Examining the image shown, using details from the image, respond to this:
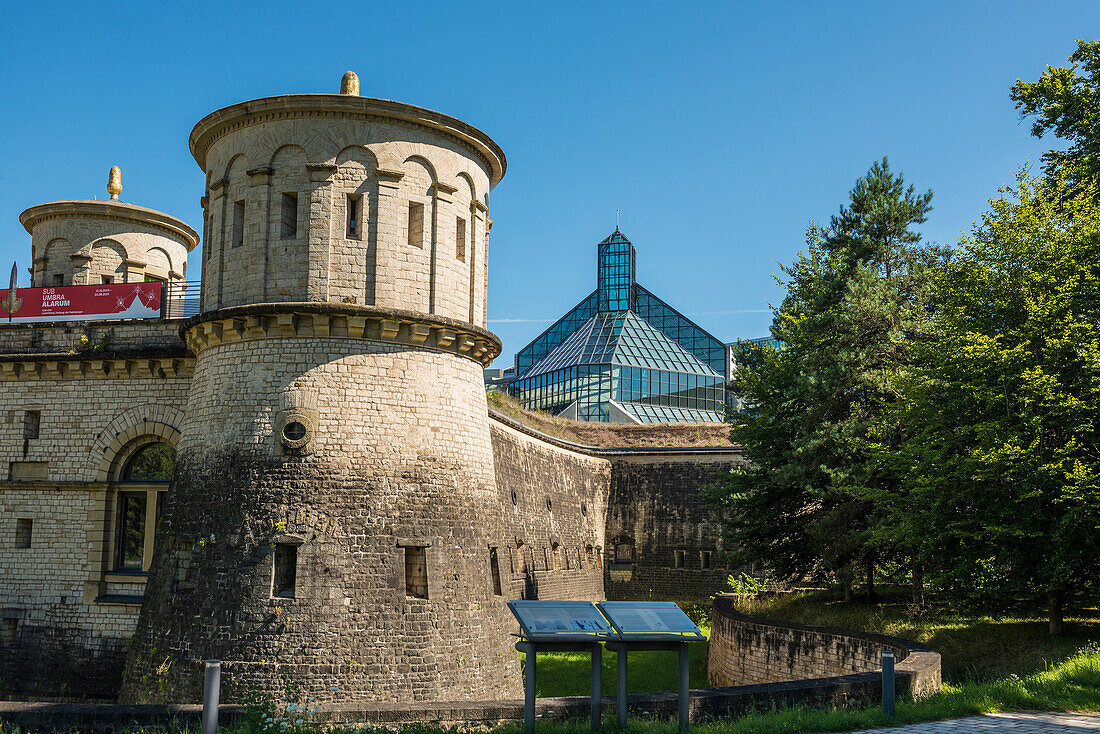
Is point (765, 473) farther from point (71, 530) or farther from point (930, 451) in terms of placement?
point (71, 530)

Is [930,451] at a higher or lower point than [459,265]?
lower

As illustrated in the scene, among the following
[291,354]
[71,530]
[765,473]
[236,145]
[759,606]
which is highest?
[236,145]

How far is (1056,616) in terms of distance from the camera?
15.2 metres

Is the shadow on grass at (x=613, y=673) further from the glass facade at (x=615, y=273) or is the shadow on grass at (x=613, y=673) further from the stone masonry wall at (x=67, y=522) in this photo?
the glass facade at (x=615, y=273)

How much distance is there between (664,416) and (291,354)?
3333cm

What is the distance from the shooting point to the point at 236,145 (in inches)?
643

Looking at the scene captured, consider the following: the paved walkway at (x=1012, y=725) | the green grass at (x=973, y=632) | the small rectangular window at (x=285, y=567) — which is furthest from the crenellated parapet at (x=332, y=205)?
the green grass at (x=973, y=632)

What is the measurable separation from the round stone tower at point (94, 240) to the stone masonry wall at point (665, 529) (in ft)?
61.2

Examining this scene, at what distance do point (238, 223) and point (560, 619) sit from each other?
439 inches

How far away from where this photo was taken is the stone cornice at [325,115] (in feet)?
51.1

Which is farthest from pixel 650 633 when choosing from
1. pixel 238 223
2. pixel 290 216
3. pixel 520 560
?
pixel 520 560

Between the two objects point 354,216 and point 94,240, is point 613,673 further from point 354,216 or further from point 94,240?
point 94,240

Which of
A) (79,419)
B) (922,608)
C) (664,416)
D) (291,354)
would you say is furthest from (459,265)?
(664,416)

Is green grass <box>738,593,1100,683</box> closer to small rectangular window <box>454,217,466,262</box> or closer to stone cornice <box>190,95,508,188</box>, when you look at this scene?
small rectangular window <box>454,217,466,262</box>
